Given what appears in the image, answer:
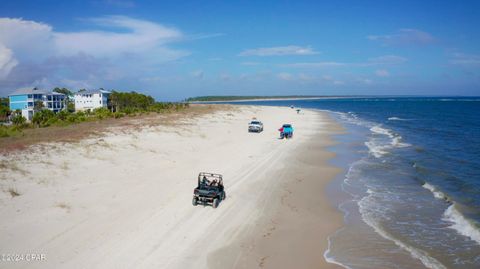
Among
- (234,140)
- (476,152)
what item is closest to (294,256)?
(234,140)

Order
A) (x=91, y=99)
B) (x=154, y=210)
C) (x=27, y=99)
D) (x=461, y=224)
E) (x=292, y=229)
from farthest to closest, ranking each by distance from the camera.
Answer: (x=91, y=99)
(x=27, y=99)
(x=154, y=210)
(x=461, y=224)
(x=292, y=229)

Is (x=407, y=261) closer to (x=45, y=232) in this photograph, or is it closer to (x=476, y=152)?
(x=45, y=232)

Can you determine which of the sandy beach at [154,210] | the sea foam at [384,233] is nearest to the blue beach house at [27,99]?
the sandy beach at [154,210]

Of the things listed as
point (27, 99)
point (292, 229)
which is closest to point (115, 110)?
point (27, 99)

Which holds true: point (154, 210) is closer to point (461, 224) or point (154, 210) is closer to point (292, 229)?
point (292, 229)

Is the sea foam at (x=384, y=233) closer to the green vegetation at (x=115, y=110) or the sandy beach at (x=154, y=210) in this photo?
the sandy beach at (x=154, y=210)

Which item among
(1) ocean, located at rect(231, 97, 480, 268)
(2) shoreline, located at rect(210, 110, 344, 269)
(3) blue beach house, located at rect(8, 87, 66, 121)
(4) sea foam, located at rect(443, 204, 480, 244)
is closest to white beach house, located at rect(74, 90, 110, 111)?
(3) blue beach house, located at rect(8, 87, 66, 121)

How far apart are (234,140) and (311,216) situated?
21.2 metres

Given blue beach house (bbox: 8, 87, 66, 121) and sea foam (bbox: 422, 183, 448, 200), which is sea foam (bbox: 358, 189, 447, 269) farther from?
blue beach house (bbox: 8, 87, 66, 121)

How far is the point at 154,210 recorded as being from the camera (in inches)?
590

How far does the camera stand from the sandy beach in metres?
11.3

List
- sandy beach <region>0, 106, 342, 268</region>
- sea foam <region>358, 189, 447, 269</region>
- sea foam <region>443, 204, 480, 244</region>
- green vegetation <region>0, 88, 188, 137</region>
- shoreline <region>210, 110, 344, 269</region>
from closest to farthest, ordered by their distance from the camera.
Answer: sandy beach <region>0, 106, 342, 268</region> → shoreline <region>210, 110, 344, 269</region> → sea foam <region>358, 189, 447, 269</region> → sea foam <region>443, 204, 480, 244</region> → green vegetation <region>0, 88, 188, 137</region>

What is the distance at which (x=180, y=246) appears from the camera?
38.9 ft

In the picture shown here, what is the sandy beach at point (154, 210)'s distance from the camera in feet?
37.0
